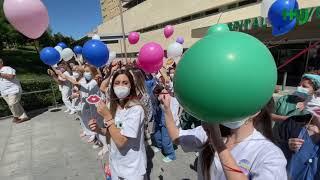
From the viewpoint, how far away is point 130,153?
246 cm

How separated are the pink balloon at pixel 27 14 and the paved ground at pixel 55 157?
239 cm

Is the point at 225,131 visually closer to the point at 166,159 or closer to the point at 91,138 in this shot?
the point at 166,159

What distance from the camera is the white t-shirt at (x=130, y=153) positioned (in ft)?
7.89

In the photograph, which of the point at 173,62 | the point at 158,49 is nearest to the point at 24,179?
the point at 158,49

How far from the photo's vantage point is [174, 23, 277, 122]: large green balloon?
1.07 meters

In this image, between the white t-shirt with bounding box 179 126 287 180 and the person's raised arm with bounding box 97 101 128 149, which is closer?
the white t-shirt with bounding box 179 126 287 180

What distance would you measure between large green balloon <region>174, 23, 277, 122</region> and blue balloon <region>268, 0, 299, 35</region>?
108 inches

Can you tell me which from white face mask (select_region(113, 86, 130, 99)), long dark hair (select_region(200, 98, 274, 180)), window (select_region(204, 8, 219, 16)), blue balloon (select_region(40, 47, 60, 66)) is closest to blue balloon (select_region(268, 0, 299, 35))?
long dark hair (select_region(200, 98, 274, 180))

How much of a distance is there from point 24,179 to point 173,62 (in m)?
3.64

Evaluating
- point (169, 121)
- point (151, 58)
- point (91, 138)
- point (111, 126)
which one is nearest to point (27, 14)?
point (151, 58)

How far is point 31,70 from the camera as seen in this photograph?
2620 cm

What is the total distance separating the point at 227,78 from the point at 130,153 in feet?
5.38

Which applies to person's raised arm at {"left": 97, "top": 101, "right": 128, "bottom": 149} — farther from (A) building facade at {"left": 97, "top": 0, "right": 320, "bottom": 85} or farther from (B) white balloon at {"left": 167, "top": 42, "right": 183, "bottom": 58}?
(B) white balloon at {"left": 167, "top": 42, "right": 183, "bottom": 58}

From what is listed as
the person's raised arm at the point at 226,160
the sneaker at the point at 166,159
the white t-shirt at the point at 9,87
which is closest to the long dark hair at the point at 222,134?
the person's raised arm at the point at 226,160
